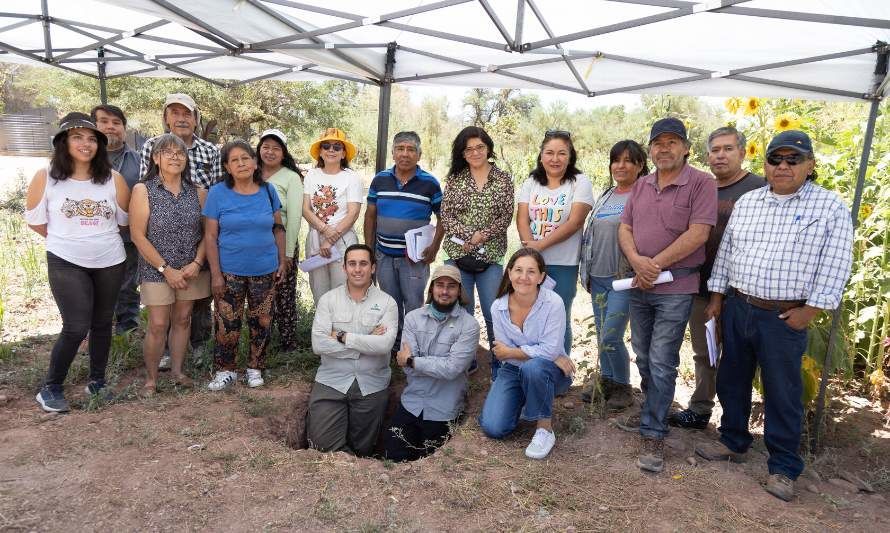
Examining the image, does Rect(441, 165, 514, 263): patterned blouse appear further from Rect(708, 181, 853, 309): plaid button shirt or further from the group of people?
Rect(708, 181, 853, 309): plaid button shirt

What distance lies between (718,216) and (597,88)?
200cm

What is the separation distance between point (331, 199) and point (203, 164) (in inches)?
38.2

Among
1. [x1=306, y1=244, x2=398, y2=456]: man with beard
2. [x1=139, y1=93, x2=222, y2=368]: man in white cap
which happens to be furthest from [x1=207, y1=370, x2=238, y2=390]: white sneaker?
[x1=306, y1=244, x2=398, y2=456]: man with beard

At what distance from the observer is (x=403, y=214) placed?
4.11 meters

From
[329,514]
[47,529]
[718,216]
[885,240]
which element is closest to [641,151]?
[718,216]

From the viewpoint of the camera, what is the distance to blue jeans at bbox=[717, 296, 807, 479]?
9.25 ft

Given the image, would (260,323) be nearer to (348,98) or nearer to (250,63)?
(250,63)

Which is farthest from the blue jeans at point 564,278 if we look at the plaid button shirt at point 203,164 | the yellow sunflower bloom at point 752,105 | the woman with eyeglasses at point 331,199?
the plaid button shirt at point 203,164

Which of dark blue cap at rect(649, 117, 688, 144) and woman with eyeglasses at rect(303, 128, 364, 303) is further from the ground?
dark blue cap at rect(649, 117, 688, 144)

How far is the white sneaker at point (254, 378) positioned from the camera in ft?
13.4

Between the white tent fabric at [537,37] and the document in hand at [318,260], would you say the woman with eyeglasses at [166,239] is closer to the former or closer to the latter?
the document in hand at [318,260]

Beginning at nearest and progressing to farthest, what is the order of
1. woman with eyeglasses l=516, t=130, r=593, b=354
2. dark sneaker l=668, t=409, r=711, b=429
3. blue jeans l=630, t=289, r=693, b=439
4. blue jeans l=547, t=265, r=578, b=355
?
blue jeans l=630, t=289, r=693, b=439 → dark sneaker l=668, t=409, r=711, b=429 → woman with eyeglasses l=516, t=130, r=593, b=354 → blue jeans l=547, t=265, r=578, b=355

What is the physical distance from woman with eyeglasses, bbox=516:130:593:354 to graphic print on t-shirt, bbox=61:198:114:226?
8.88ft

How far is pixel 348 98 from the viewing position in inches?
703
